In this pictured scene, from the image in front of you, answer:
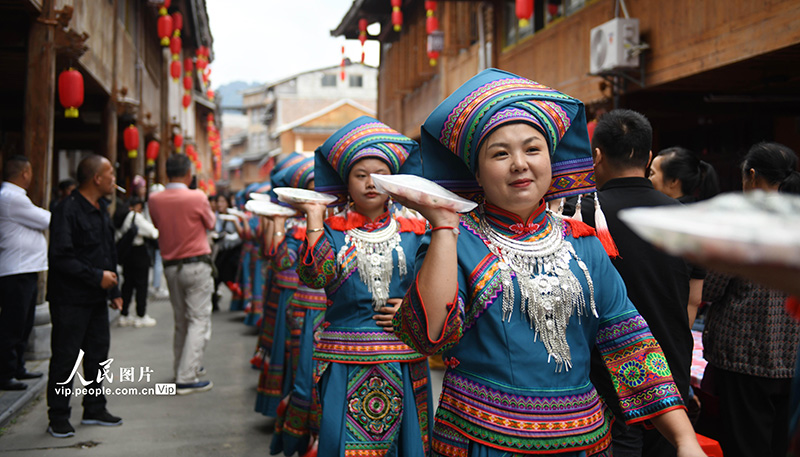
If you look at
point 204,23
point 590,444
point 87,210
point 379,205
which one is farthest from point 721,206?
point 204,23

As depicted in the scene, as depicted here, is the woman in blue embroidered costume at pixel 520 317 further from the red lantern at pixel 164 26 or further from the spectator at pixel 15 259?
the red lantern at pixel 164 26

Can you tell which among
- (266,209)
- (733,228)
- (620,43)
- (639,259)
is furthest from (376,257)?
(620,43)

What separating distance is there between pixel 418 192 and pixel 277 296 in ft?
16.3

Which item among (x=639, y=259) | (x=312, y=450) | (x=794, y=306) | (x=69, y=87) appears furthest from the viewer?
(x=69, y=87)

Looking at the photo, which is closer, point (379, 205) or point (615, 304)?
point (615, 304)

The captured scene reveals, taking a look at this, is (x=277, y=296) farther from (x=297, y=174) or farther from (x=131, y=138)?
(x=131, y=138)

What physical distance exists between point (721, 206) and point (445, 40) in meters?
13.8

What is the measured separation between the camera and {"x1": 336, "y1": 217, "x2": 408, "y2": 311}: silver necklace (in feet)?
12.2

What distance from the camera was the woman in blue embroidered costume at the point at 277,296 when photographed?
5.46 metres

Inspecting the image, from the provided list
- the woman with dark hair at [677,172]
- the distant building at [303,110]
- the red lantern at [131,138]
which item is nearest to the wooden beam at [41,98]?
the red lantern at [131,138]

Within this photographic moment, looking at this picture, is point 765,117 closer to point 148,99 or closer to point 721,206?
point 721,206

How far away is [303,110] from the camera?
4700 cm

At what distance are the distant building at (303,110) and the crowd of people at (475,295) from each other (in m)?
31.6

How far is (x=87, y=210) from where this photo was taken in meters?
5.31
